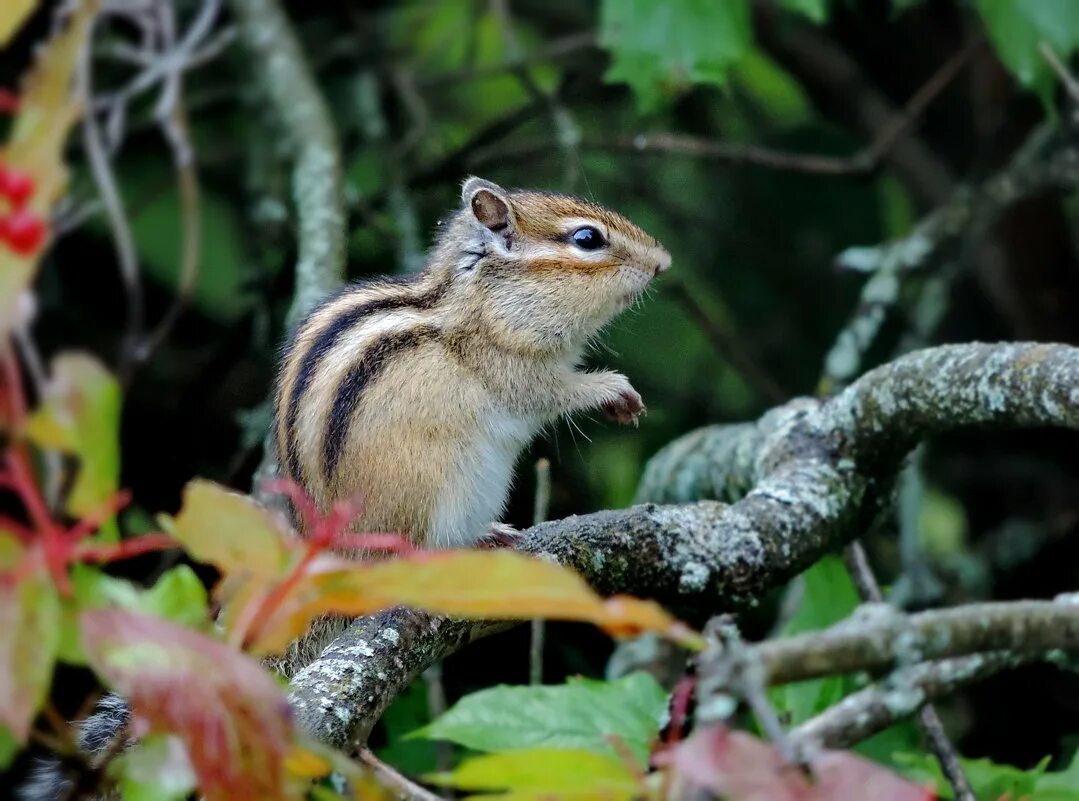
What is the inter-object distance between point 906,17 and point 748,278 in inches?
42.6

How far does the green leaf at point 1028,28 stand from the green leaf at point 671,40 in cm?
60

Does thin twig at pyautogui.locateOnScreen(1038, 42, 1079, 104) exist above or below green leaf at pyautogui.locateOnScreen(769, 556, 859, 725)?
above

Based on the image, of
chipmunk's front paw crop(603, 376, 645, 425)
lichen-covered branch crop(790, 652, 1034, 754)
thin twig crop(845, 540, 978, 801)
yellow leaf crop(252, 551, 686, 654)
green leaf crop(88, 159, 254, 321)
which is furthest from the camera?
green leaf crop(88, 159, 254, 321)

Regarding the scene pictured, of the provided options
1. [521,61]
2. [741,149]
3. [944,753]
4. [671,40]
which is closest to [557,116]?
[521,61]

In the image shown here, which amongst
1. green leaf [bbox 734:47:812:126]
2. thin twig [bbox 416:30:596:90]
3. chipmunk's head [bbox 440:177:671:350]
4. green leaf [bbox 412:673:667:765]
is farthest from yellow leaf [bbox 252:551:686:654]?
green leaf [bbox 734:47:812:126]

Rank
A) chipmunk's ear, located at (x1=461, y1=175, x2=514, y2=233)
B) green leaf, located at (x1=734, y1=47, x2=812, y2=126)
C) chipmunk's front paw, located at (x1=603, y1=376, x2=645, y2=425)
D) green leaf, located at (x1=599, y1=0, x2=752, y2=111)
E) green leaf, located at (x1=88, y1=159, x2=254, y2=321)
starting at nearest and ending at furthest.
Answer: chipmunk's front paw, located at (x1=603, y1=376, x2=645, y2=425), chipmunk's ear, located at (x1=461, y1=175, x2=514, y2=233), green leaf, located at (x1=599, y1=0, x2=752, y2=111), green leaf, located at (x1=88, y1=159, x2=254, y2=321), green leaf, located at (x1=734, y1=47, x2=812, y2=126)

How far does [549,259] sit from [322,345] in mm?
728

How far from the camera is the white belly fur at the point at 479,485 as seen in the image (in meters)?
2.59

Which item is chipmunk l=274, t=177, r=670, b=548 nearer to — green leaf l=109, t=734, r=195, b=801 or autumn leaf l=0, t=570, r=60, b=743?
green leaf l=109, t=734, r=195, b=801

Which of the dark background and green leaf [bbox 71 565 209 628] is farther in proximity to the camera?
the dark background

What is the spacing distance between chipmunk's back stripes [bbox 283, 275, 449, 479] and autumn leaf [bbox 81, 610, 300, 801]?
165cm

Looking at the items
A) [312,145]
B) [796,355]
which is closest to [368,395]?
[312,145]

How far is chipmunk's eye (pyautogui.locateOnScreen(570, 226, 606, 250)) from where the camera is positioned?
10.6 ft

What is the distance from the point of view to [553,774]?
103 cm
